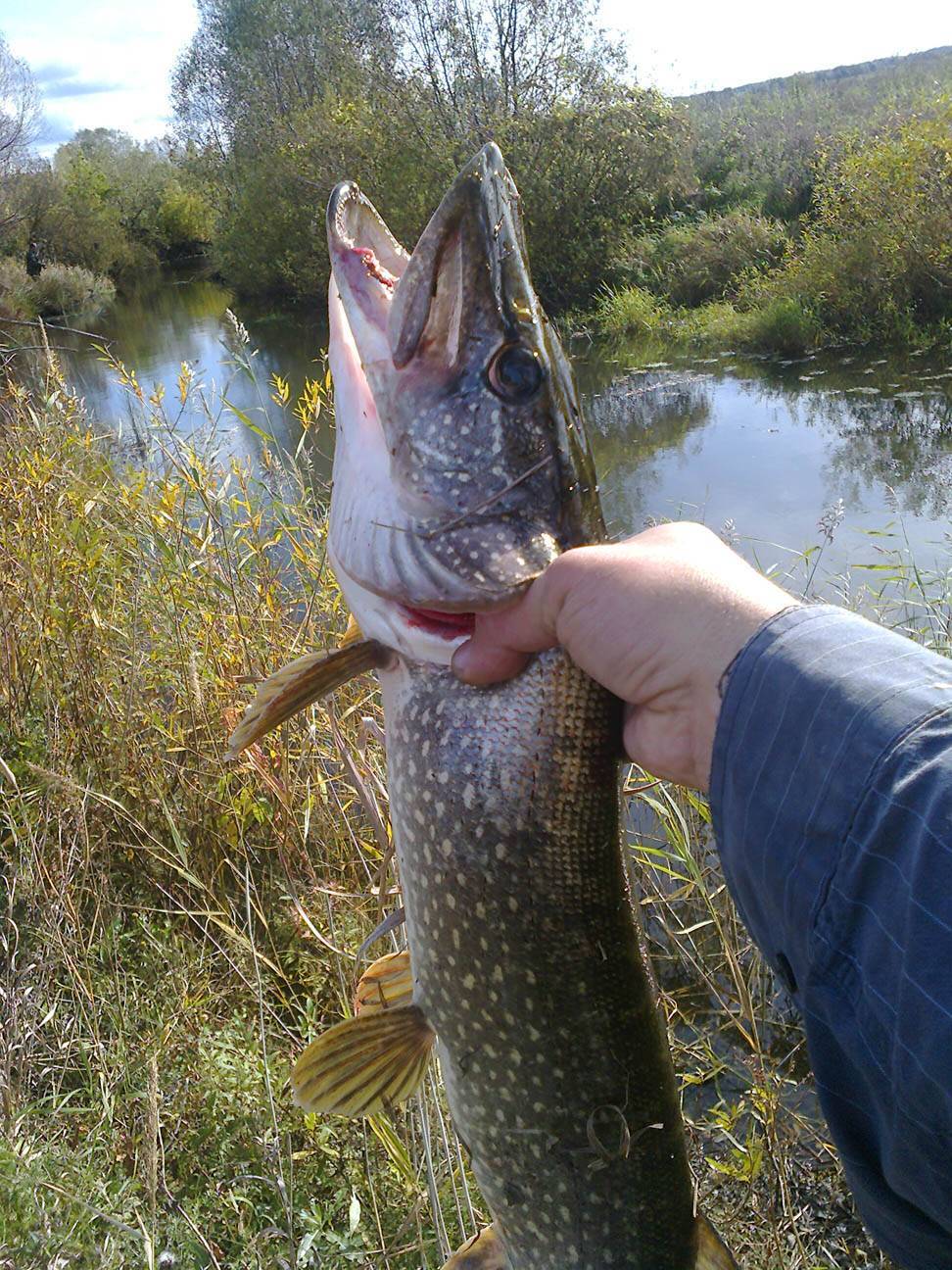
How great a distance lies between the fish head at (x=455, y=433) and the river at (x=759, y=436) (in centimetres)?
225

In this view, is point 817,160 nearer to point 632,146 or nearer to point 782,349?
point 632,146

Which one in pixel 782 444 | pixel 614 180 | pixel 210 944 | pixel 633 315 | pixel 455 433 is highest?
pixel 614 180

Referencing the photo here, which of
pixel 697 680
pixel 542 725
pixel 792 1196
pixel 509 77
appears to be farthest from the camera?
pixel 509 77

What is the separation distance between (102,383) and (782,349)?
8573 mm

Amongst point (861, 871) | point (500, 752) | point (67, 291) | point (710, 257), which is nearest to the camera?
point (861, 871)

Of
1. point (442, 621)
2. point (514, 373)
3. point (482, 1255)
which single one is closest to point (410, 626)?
point (442, 621)

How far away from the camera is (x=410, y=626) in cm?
139

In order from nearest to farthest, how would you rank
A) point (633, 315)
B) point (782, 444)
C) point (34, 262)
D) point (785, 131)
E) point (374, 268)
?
point (374, 268) → point (782, 444) → point (633, 315) → point (785, 131) → point (34, 262)

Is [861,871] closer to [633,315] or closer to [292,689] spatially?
[292,689]

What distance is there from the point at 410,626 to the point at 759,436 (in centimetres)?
792

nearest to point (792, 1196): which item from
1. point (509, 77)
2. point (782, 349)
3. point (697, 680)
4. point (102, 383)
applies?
point (697, 680)

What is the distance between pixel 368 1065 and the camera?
1.47 m

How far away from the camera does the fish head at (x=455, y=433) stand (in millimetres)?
1360

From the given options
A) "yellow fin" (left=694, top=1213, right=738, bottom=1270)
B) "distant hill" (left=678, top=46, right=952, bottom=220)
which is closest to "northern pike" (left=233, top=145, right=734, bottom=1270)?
"yellow fin" (left=694, top=1213, right=738, bottom=1270)
